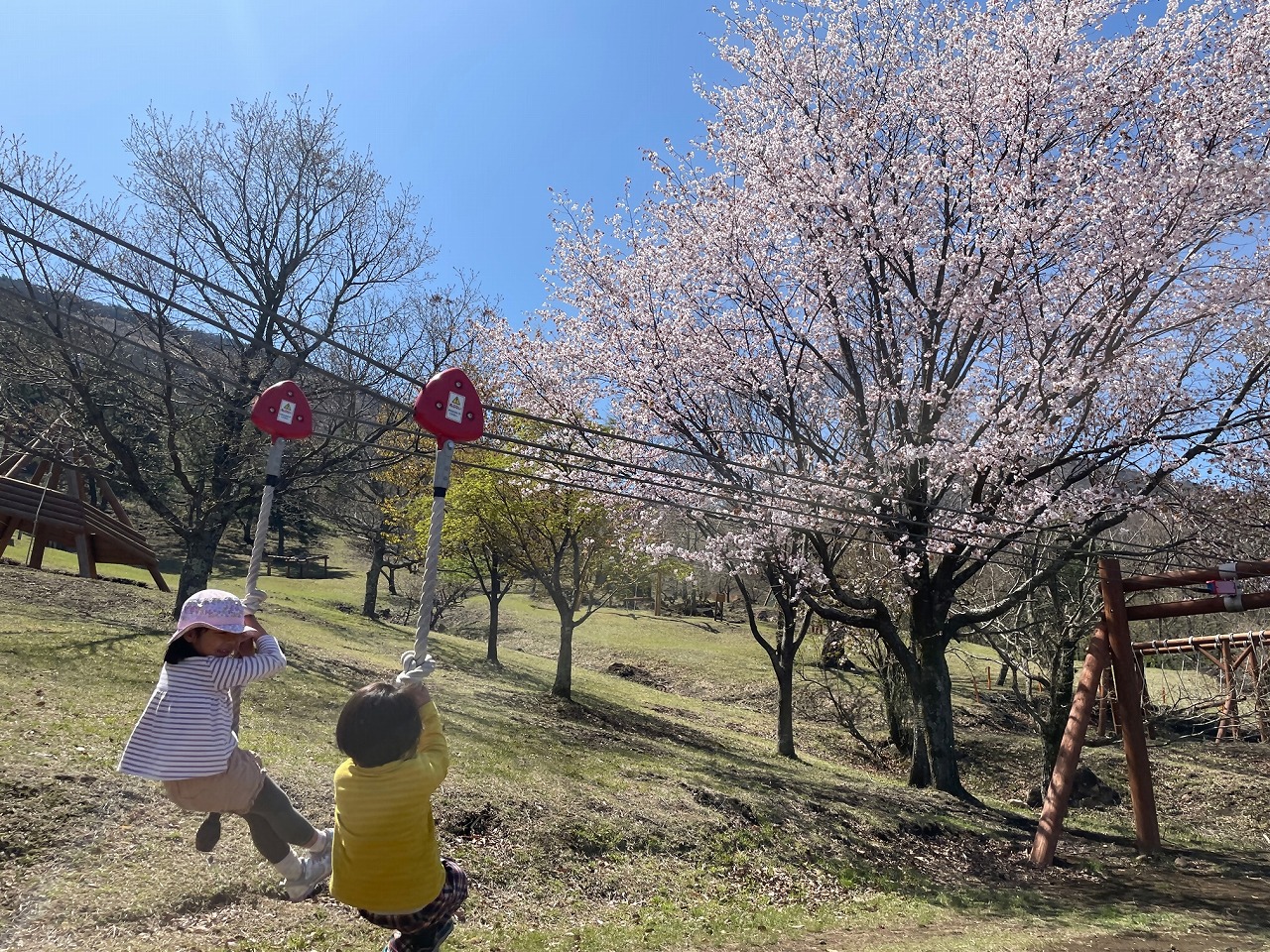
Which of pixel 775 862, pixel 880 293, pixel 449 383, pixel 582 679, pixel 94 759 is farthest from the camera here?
pixel 582 679

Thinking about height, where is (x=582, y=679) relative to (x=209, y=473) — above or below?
below

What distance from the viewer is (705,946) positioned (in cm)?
674

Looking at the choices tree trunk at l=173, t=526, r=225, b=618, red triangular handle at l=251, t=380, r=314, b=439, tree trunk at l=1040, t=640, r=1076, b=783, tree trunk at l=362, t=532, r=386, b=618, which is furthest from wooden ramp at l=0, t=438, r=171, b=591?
tree trunk at l=1040, t=640, r=1076, b=783

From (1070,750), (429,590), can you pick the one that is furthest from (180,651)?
(1070,750)

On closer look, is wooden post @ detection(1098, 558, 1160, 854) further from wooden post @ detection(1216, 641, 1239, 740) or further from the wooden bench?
the wooden bench

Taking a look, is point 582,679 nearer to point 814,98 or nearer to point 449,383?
point 814,98

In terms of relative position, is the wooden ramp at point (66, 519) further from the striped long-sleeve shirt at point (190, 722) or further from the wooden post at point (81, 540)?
the striped long-sleeve shirt at point (190, 722)

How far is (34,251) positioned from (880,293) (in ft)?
44.9

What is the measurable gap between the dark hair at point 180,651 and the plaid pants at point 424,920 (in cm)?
148

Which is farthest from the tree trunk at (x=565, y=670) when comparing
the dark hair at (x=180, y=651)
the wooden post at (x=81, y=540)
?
the dark hair at (x=180, y=651)

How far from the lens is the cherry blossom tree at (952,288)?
10.9 metres

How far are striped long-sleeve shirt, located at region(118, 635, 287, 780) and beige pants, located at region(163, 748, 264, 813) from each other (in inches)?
2.3

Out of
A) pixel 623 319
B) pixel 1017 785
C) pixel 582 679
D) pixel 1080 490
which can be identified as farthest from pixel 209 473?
pixel 1017 785

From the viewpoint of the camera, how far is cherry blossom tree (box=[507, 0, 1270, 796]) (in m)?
10.9
